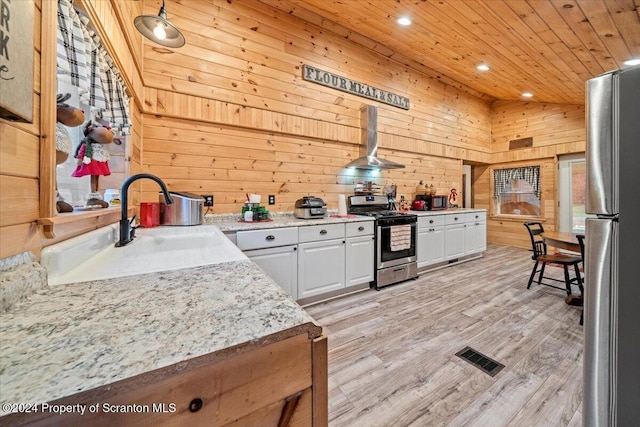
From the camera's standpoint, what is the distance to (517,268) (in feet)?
14.1

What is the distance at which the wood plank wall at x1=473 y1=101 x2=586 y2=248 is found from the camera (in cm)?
519

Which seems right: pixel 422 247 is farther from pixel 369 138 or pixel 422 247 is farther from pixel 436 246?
pixel 369 138

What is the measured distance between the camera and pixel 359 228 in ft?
10.5

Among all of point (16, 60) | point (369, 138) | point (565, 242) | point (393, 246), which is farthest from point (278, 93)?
point (565, 242)

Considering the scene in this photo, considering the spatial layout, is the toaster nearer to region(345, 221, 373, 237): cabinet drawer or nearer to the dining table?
region(345, 221, 373, 237): cabinet drawer

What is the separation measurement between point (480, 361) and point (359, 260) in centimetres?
156

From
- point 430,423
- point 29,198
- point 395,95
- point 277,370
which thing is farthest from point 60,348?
point 395,95

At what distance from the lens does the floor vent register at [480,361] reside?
71.7 inches

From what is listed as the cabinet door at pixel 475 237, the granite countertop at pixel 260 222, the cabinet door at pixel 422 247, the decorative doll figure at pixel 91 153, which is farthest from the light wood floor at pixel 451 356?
the decorative doll figure at pixel 91 153

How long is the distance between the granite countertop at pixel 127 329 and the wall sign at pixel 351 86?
3461 millimetres

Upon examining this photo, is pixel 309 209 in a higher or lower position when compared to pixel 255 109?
lower

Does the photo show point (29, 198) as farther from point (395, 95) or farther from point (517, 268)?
point (517, 268)

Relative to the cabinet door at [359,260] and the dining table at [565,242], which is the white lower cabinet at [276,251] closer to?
the cabinet door at [359,260]

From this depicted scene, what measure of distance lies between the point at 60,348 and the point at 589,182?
5.06 ft
